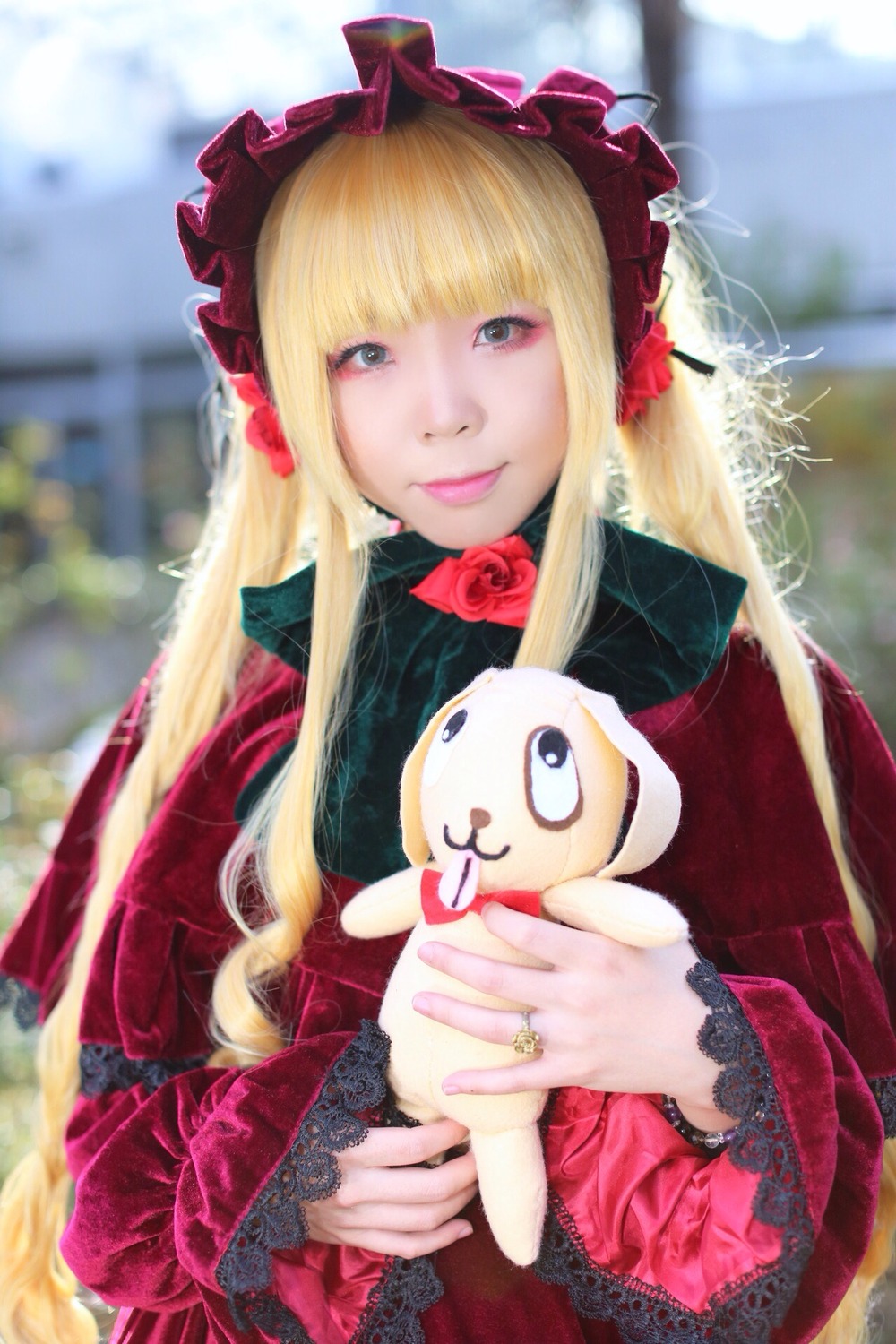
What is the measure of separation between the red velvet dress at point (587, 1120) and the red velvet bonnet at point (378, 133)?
44cm

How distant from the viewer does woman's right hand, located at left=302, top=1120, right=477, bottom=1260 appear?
121 centimetres

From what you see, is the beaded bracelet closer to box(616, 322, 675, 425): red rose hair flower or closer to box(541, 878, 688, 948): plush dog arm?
box(541, 878, 688, 948): plush dog arm

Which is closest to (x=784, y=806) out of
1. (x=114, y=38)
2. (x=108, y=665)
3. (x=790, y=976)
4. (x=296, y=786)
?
(x=790, y=976)

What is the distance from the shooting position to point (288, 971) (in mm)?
1430

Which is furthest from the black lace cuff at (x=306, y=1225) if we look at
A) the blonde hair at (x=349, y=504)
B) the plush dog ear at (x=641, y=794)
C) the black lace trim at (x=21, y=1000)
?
the black lace trim at (x=21, y=1000)

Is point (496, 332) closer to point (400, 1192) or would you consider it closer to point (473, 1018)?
point (473, 1018)

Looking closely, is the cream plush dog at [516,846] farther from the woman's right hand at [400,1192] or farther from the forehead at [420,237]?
the forehead at [420,237]

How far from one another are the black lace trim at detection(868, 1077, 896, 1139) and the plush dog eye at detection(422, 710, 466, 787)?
0.56 m

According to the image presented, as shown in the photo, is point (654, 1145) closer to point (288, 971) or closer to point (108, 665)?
point (288, 971)

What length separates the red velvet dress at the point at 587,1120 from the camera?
112 centimetres

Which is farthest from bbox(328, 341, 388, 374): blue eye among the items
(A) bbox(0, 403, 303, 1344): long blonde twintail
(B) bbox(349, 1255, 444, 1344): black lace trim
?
(B) bbox(349, 1255, 444, 1344): black lace trim

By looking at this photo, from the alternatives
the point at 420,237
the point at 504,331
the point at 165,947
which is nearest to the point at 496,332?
the point at 504,331

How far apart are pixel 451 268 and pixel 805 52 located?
7768mm

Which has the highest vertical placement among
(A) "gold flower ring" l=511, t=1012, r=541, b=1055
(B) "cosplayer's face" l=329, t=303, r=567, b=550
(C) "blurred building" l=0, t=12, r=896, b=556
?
(C) "blurred building" l=0, t=12, r=896, b=556
